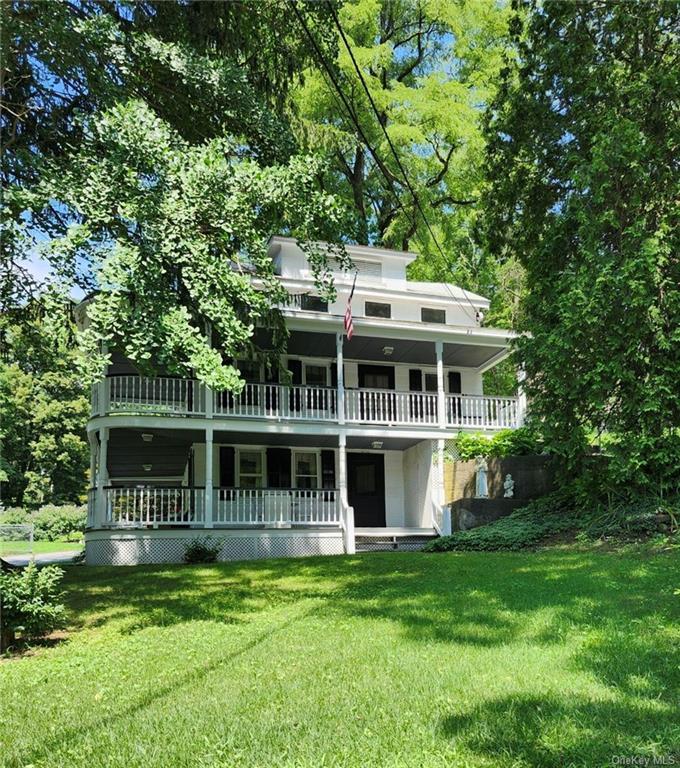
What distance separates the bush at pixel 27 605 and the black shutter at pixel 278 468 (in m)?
12.1

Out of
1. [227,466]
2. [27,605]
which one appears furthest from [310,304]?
[27,605]

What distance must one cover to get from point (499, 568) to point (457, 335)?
9.93m

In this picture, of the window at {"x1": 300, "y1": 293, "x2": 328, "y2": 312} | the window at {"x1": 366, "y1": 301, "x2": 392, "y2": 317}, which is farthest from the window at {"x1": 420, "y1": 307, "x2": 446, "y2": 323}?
the window at {"x1": 300, "y1": 293, "x2": 328, "y2": 312}

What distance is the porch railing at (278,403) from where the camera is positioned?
654 inches

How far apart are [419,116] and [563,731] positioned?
24155 mm

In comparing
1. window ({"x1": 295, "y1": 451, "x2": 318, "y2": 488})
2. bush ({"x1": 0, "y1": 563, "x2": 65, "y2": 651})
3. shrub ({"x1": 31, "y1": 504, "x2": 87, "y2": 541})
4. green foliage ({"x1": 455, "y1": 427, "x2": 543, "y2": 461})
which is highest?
green foliage ({"x1": 455, "y1": 427, "x2": 543, "y2": 461})

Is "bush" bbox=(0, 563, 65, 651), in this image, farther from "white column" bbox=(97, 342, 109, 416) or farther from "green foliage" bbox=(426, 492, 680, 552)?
"white column" bbox=(97, 342, 109, 416)

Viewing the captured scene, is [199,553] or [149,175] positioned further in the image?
[199,553]

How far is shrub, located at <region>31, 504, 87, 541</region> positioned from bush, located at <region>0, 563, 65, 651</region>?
2829 cm

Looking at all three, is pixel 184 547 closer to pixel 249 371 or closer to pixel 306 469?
pixel 306 469

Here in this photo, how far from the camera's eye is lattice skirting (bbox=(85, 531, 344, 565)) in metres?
14.9

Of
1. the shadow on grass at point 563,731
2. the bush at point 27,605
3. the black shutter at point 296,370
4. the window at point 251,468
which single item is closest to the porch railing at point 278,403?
the black shutter at point 296,370

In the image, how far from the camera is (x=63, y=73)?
818 centimetres

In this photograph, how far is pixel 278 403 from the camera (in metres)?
16.9
